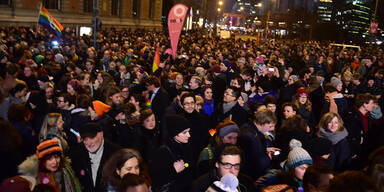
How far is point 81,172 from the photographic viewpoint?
14.6ft

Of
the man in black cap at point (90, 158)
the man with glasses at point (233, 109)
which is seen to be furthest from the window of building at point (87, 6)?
the man in black cap at point (90, 158)

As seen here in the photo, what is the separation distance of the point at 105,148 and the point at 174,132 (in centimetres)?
94

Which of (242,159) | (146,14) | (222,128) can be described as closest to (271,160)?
(222,128)

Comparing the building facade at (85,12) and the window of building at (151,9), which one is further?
the window of building at (151,9)

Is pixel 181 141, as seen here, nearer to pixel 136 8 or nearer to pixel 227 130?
pixel 227 130

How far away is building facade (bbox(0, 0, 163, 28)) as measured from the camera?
26438mm

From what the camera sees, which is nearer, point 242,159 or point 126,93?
point 242,159

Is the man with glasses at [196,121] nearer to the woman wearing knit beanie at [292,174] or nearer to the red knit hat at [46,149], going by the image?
the woman wearing knit beanie at [292,174]

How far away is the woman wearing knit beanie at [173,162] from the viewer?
4.15 m

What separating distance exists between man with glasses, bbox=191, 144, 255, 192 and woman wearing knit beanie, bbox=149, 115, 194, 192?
30 cm

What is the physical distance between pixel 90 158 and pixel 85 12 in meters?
34.4

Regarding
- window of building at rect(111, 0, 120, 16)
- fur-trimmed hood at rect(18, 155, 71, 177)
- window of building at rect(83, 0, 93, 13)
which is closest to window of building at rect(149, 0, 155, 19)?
window of building at rect(111, 0, 120, 16)

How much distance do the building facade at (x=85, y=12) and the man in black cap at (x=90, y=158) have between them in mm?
24007

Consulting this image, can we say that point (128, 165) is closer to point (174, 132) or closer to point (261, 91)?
point (174, 132)
